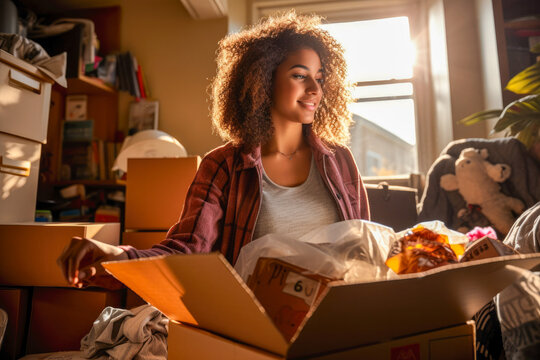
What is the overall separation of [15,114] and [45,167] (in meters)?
1.42

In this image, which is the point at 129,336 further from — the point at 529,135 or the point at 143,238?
the point at 529,135

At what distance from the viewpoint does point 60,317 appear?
135 cm

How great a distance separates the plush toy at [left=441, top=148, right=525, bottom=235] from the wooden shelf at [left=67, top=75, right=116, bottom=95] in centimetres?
218

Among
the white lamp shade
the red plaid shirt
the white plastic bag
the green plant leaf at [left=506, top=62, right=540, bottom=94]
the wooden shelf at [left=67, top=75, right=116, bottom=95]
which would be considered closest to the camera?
the white plastic bag

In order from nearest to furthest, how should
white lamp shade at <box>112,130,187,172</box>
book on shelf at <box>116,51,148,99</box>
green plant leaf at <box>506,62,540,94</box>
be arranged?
green plant leaf at <box>506,62,540,94</box>
white lamp shade at <box>112,130,187,172</box>
book on shelf at <box>116,51,148,99</box>

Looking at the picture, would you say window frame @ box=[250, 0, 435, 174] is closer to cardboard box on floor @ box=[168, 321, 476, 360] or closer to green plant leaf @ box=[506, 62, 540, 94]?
green plant leaf @ box=[506, 62, 540, 94]

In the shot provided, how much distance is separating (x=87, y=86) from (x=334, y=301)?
2750 mm

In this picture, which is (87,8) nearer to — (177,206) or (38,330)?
(177,206)

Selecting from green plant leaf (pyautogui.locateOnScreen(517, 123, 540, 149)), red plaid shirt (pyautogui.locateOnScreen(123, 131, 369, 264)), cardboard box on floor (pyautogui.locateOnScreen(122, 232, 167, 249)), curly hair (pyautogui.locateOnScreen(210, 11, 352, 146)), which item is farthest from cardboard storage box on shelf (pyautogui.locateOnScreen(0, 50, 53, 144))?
green plant leaf (pyautogui.locateOnScreen(517, 123, 540, 149))

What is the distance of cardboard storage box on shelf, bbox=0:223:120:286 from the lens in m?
1.30

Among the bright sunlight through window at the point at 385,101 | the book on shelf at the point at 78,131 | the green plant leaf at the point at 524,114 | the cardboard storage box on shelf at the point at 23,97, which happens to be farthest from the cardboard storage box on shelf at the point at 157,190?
the bright sunlight through window at the point at 385,101

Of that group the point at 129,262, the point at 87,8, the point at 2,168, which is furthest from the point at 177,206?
the point at 87,8

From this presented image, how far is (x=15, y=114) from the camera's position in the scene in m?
1.42

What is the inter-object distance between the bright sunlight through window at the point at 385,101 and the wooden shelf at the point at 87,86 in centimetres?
157
